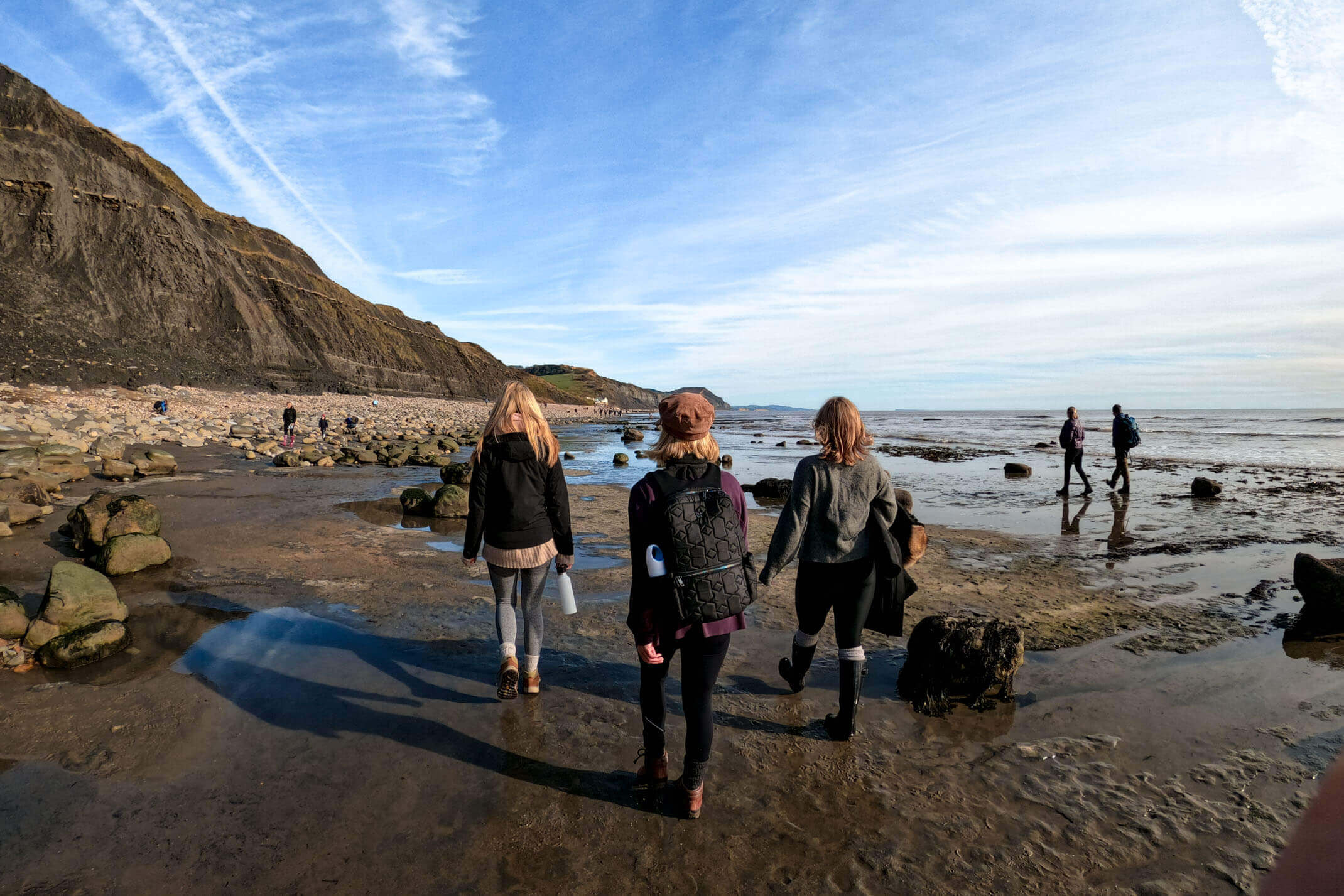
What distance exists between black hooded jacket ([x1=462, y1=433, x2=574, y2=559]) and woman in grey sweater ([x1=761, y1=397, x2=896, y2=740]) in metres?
1.54

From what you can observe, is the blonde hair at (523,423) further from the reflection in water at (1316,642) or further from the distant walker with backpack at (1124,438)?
the distant walker with backpack at (1124,438)

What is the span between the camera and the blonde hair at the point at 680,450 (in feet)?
10.5

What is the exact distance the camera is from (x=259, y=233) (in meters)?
81.1

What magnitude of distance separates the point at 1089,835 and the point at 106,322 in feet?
168

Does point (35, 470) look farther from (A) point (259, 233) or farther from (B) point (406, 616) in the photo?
(A) point (259, 233)

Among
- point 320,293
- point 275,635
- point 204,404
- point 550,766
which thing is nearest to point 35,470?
point 275,635

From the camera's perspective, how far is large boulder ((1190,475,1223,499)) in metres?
14.1

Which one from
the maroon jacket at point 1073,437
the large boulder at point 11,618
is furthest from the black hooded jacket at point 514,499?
the maroon jacket at point 1073,437

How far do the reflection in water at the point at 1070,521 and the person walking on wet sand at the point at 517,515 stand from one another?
976 centimetres

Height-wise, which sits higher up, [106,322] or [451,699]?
[106,322]

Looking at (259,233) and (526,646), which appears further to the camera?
(259,233)

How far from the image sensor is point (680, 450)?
319 cm

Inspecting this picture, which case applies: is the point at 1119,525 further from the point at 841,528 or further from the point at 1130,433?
the point at 841,528

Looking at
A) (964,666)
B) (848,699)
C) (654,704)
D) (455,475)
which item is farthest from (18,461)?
(964,666)
